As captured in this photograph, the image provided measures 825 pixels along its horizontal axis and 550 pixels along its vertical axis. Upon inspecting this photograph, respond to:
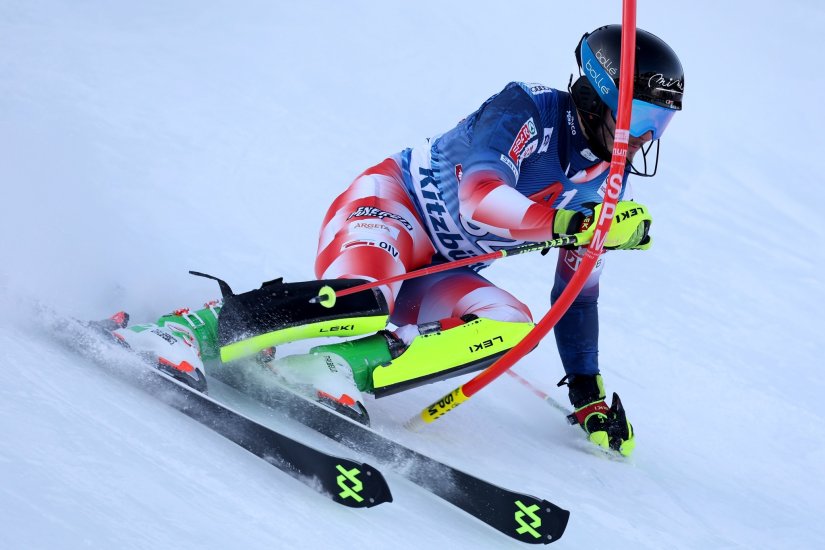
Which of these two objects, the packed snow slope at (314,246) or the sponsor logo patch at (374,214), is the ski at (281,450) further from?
the sponsor logo patch at (374,214)

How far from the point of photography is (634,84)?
346cm

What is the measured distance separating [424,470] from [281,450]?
1.60 ft

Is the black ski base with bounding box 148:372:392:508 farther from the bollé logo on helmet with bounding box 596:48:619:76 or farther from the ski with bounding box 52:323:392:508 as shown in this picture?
the bollé logo on helmet with bounding box 596:48:619:76

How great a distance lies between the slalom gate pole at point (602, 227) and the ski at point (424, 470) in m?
0.51

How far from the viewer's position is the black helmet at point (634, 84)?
347 centimetres

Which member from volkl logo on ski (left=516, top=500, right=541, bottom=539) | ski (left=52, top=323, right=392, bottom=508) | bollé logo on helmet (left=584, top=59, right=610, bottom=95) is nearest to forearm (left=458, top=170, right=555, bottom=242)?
bollé logo on helmet (left=584, top=59, right=610, bottom=95)

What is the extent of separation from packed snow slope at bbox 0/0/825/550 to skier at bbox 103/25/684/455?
0.91 feet

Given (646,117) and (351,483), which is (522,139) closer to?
(646,117)

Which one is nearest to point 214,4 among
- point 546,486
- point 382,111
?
point 382,111

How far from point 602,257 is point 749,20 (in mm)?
8550

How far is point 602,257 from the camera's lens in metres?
4.18

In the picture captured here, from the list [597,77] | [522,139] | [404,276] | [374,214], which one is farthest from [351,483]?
[597,77]

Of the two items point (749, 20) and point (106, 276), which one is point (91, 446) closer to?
point (106, 276)

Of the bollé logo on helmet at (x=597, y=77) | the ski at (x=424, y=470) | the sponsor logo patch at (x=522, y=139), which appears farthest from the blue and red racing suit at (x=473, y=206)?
the ski at (x=424, y=470)
